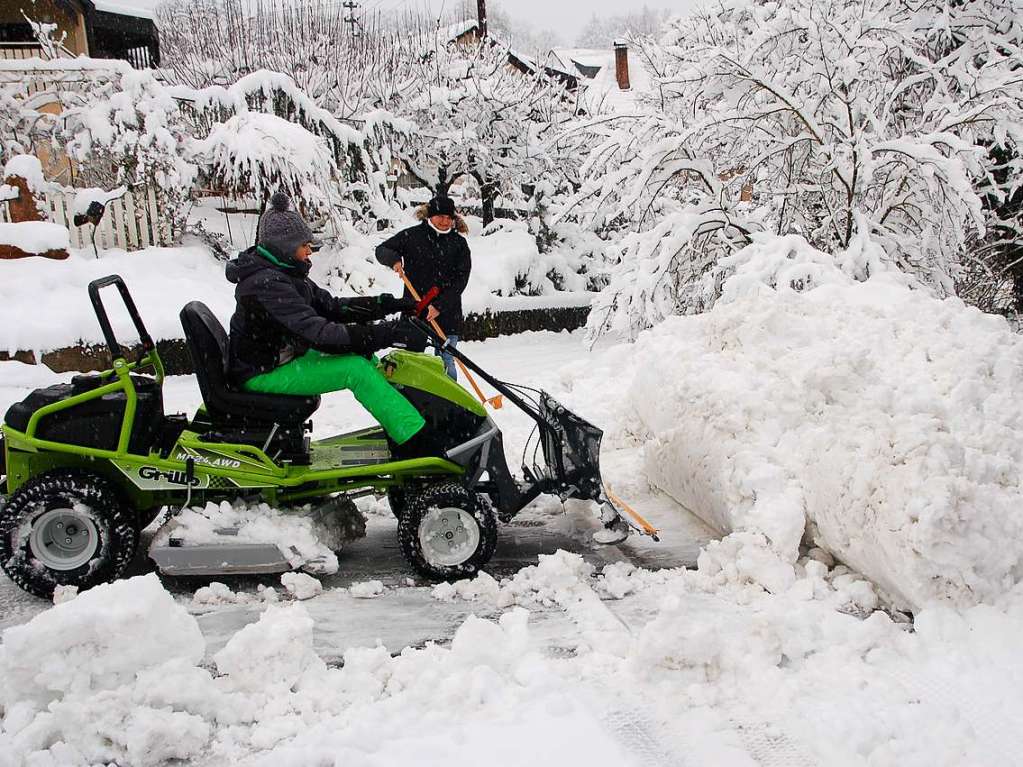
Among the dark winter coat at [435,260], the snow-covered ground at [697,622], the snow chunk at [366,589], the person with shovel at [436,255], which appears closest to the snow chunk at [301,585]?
the snow-covered ground at [697,622]

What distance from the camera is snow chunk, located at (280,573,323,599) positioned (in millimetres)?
4090

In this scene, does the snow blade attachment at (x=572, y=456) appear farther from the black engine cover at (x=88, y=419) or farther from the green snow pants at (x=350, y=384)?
the black engine cover at (x=88, y=419)

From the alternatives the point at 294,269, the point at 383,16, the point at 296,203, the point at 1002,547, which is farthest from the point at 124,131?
the point at 383,16

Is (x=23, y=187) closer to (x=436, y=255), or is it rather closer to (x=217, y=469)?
(x=436, y=255)

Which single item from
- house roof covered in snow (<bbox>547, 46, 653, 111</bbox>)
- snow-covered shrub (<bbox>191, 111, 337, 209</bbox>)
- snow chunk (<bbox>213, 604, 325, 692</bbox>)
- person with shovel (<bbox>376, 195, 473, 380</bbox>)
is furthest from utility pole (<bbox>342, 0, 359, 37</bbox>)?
snow chunk (<bbox>213, 604, 325, 692</bbox>)

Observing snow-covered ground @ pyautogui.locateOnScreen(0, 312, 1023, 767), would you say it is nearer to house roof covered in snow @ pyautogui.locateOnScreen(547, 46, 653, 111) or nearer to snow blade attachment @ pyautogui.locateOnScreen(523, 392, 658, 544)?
snow blade attachment @ pyautogui.locateOnScreen(523, 392, 658, 544)

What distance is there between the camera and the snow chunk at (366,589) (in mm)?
4109

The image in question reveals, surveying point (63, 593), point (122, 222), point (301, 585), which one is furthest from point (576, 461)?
point (122, 222)

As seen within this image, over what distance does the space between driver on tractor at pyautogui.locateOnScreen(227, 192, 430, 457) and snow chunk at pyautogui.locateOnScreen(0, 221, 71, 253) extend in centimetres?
608

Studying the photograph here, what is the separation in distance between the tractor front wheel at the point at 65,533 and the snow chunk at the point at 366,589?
3.36ft

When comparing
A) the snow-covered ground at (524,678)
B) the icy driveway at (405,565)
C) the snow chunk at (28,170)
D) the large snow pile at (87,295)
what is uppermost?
the snow chunk at (28,170)

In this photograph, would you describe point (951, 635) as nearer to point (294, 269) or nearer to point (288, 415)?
point (288, 415)

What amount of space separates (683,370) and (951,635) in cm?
226

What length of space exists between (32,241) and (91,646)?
7613mm
